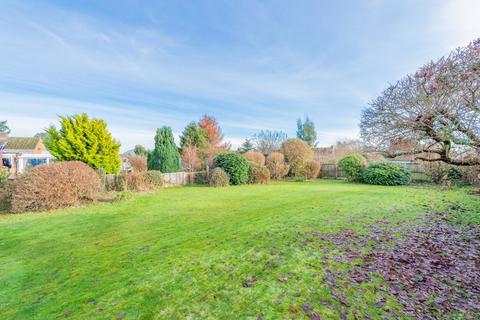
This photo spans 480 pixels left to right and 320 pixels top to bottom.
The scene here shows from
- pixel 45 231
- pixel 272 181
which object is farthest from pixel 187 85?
pixel 45 231

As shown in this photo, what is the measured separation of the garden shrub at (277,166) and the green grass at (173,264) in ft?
34.2

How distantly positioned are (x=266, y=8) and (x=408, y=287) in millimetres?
10979

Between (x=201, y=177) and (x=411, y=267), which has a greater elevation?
(x=201, y=177)

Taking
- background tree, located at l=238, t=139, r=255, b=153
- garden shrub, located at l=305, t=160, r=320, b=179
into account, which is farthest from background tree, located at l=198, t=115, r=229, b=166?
garden shrub, located at l=305, t=160, r=320, b=179

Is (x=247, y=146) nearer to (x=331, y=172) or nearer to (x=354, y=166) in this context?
(x=331, y=172)

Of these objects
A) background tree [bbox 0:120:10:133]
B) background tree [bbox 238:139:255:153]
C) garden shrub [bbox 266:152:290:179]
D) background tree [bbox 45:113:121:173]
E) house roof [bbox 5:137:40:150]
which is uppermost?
background tree [bbox 0:120:10:133]

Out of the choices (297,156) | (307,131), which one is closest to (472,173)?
(297,156)

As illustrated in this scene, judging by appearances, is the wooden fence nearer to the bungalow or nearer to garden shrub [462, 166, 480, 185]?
garden shrub [462, 166, 480, 185]

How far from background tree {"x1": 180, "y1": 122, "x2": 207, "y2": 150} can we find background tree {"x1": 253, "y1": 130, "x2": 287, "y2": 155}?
267 inches

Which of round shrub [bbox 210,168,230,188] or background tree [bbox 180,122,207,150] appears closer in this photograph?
round shrub [bbox 210,168,230,188]

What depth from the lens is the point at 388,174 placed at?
14.6 m

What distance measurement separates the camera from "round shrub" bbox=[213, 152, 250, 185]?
15.0 m

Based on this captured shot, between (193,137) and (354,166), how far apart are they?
1518cm

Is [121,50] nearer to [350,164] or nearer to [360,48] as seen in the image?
[360,48]
